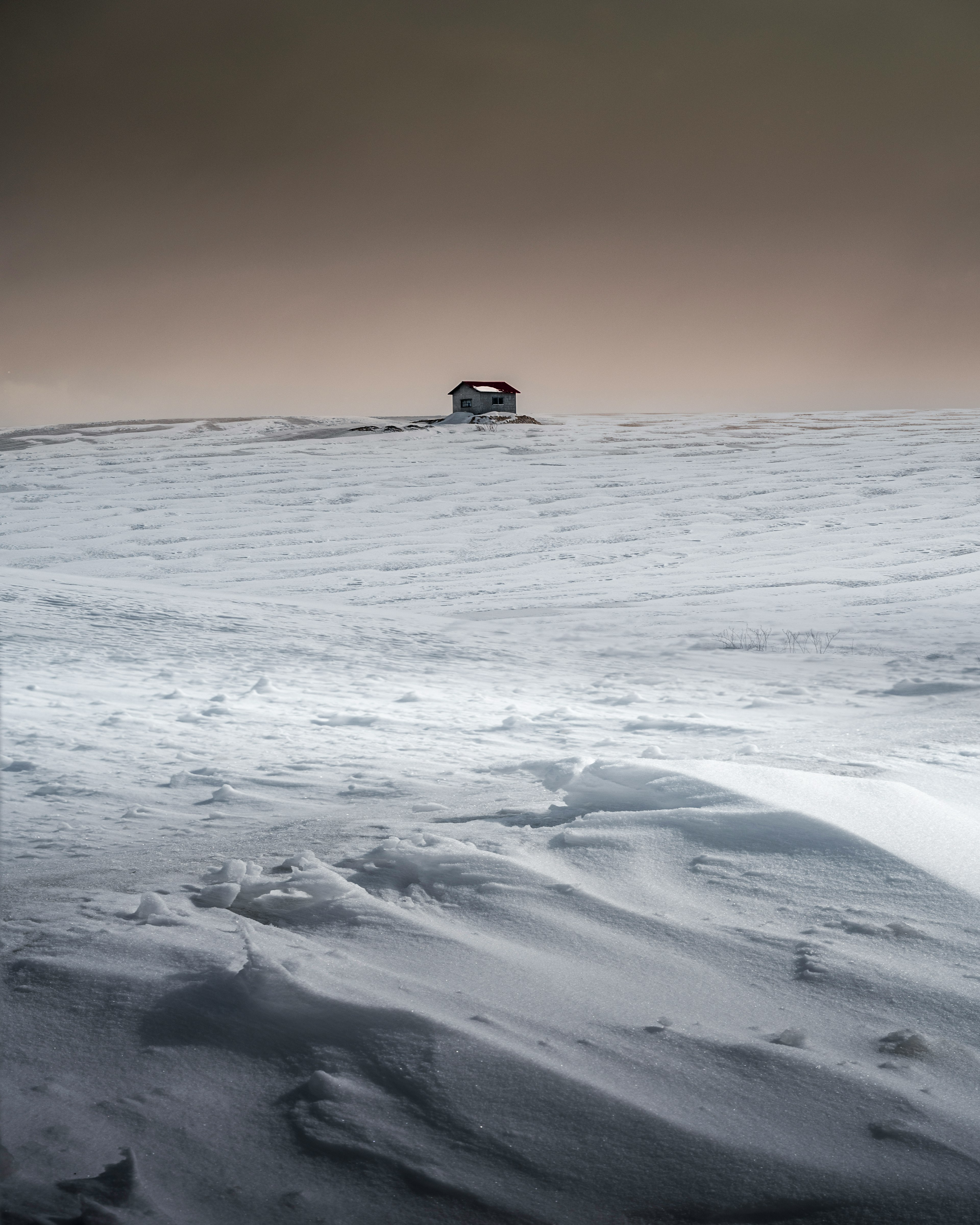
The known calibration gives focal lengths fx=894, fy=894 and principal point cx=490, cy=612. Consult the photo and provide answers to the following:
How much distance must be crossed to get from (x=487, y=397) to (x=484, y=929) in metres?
40.1

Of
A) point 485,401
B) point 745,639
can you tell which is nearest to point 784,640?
point 745,639

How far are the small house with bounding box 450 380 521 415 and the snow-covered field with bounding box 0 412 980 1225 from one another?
36254 millimetres

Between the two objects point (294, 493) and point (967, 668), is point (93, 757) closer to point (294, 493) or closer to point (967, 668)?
point (967, 668)

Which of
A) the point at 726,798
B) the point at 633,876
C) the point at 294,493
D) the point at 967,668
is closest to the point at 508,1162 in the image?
the point at 633,876

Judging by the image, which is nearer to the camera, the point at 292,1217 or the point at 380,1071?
the point at 292,1217

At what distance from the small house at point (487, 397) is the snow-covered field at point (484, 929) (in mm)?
36254

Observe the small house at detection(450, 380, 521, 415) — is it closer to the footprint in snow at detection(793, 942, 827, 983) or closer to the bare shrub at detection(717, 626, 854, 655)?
the bare shrub at detection(717, 626, 854, 655)

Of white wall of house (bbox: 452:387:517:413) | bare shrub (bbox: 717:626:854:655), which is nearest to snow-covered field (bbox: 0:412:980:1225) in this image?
bare shrub (bbox: 717:626:854:655)

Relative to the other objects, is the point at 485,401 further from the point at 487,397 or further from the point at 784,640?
the point at 784,640

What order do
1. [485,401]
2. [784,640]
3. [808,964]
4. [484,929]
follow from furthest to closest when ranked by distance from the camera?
1. [485,401]
2. [784,640]
3. [484,929]
4. [808,964]

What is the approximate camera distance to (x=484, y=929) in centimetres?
174

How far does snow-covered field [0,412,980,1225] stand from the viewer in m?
1.16

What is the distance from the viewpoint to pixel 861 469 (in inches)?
585

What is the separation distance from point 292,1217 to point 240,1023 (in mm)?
386
